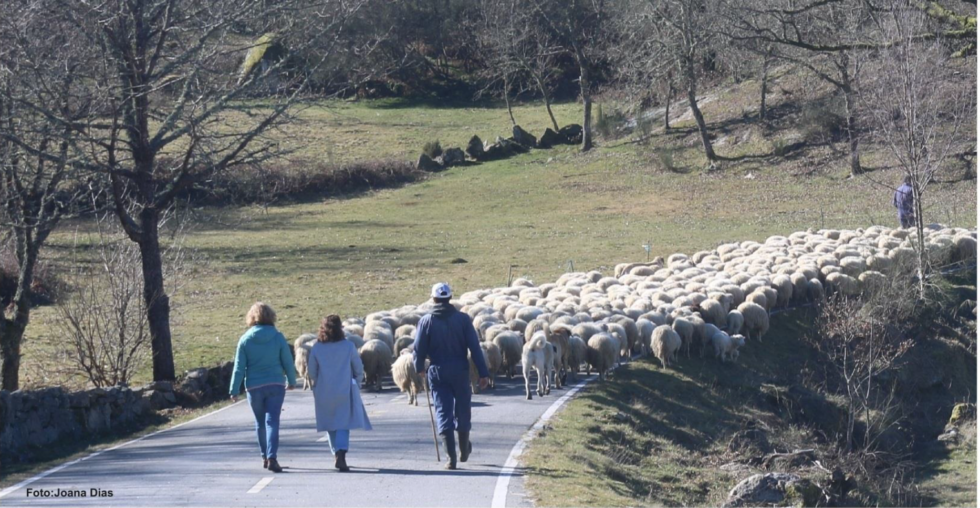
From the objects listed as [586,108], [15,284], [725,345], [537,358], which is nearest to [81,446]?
[537,358]

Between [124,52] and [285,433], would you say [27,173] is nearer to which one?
[124,52]

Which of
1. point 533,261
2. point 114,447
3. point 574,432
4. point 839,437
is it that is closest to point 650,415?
point 574,432

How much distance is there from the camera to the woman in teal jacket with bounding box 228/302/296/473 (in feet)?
34.4

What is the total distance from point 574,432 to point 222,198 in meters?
37.4

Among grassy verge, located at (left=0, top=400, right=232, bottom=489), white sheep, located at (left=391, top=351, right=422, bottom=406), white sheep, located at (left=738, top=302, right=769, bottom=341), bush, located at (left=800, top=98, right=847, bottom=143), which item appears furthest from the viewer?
bush, located at (left=800, top=98, right=847, bottom=143)

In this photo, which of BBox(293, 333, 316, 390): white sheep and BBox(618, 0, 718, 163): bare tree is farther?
BBox(618, 0, 718, 163): bare tree

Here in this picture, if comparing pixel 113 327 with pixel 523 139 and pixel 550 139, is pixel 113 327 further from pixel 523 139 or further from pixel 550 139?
pixel 550 139

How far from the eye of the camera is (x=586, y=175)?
50406 millimetres

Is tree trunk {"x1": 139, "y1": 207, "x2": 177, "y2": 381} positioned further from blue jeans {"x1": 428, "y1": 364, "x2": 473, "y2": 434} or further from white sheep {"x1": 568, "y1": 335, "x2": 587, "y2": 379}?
blue jeans {"x1": 428, "y1": 364, "x2": 473, "y2": 434}

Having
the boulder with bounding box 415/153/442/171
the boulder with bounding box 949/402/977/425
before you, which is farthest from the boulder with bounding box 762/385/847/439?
the boulder with bounding box 415/153/442/171

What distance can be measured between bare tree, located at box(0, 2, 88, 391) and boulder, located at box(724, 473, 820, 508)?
33.1 feet

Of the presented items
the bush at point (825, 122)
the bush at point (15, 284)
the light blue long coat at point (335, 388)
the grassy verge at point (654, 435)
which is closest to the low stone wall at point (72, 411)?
the light blue long coat at point (335, 388)

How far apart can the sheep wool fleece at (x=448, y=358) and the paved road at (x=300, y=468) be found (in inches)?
24.2

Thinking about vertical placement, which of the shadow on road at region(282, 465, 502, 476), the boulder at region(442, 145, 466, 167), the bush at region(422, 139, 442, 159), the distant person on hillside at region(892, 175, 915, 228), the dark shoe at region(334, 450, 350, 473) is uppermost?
the bush at region(422, 139, 442, 159)
